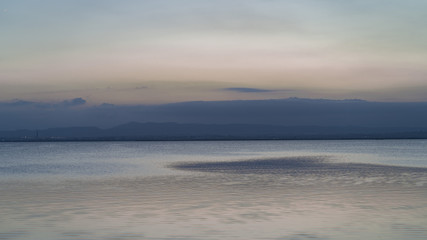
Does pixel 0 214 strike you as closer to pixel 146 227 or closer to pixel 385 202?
pixel 146 227

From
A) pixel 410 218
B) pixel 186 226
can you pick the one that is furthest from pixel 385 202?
pixel 186 226

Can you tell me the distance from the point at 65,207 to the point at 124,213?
1941mm

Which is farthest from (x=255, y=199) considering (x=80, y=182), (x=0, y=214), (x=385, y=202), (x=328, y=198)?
(x=80, y=182)

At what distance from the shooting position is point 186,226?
993 centimetres

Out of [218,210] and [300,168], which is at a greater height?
[218,210]

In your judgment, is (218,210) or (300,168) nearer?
(218,210)

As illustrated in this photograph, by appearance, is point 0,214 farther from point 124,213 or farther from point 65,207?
point 124,213

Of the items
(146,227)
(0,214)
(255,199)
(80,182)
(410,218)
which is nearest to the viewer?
(146,227)

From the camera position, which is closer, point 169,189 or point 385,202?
point 385,202

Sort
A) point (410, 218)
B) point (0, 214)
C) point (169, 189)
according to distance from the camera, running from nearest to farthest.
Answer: point (410, 218) < point (0, 214) < point (169, 189)

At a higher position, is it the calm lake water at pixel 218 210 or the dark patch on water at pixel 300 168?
the calm lake water at pixel 218 210

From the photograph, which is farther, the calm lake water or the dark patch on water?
the dark patch on water

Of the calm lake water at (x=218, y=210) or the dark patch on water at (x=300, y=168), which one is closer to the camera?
the calm lake water at (x=218, y=210)

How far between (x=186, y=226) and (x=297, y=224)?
7.26 feet
